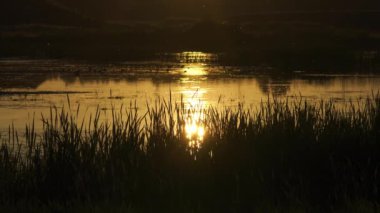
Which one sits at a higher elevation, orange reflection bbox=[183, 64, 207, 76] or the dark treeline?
the dark treeline

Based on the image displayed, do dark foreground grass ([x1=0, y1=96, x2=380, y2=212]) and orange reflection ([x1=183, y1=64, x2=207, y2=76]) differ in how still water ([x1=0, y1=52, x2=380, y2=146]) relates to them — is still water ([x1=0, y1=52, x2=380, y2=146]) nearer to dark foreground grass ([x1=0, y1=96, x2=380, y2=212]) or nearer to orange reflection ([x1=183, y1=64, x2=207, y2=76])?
orange reflection ([x1=183, y1=64, x2=207, y2=76])

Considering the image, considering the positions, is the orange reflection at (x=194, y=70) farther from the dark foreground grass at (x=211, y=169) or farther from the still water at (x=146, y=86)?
the dark foreground grass at (x=211, y=169)

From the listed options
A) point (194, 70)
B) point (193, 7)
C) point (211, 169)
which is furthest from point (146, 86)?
point (193, 7)

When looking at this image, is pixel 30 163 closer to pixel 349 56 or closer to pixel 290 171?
pixel 290 171

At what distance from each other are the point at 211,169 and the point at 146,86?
12.7 m

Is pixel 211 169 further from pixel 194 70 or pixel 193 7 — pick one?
pixel 193 7

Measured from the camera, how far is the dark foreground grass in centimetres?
961

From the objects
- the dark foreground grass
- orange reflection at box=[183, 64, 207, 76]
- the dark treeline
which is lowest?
the dark foreground grass

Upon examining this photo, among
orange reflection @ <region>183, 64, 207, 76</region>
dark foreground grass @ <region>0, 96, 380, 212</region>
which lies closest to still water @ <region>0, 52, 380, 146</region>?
orange reflection @ <region>183, 64, 207, 76</region>

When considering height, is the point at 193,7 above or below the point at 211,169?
above

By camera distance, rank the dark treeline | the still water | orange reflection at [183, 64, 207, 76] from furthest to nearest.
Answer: the dark treeline, orange reflection at [183, 64, 207, 76], the still water

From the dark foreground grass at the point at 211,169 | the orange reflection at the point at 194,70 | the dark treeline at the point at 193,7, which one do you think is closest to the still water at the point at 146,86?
the orange reflection at the point at 194,70

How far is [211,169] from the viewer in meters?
10.8

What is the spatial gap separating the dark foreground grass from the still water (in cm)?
454
